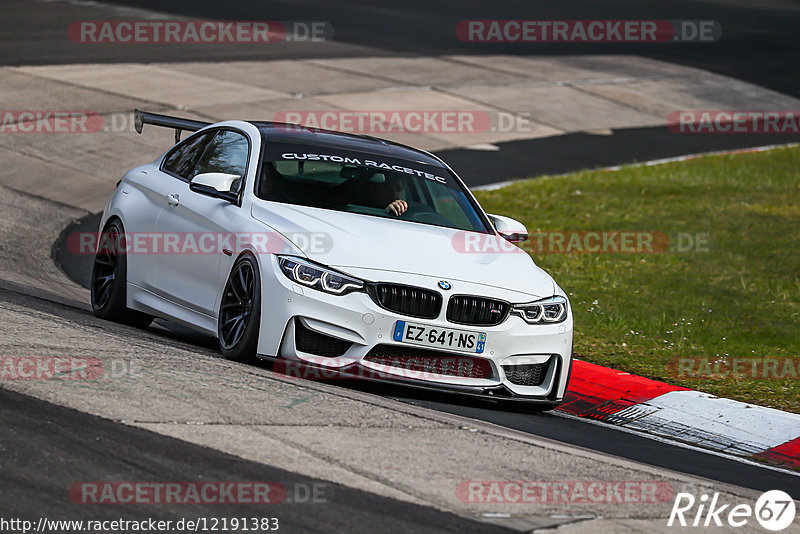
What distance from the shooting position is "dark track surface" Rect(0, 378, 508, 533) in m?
5.07

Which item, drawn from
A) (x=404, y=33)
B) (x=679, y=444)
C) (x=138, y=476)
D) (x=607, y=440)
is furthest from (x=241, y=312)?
(x=404, y=33)

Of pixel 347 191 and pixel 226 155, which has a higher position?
pixel 226 155

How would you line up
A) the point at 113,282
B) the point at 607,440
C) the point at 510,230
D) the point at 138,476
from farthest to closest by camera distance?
the point at 113,282 < the point at 510,230 < the point at 607,440 < the point at 138,476

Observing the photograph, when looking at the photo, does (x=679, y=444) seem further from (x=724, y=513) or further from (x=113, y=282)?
(x=113, y=282)

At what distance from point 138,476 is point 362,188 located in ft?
12.3

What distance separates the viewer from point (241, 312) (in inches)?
311

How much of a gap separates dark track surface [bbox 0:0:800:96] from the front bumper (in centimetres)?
1629

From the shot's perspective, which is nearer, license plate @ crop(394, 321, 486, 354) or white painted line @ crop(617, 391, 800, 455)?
license plate @ crop(394, 321, 486, 354)

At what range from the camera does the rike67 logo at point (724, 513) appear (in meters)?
5.88

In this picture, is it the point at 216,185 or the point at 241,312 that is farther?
the point at 216,185

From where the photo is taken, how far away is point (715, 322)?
11188 millimetres

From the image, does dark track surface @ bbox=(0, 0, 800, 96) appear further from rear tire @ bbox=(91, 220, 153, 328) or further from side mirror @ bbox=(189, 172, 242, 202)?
side mirror @ bbox=(189, 172, 242, 202)

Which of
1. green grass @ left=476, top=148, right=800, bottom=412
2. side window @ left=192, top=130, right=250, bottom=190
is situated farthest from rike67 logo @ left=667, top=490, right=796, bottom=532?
side window @ left=192, top=130, right=250, bottom=190

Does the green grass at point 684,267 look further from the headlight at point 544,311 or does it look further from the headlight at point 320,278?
the headlight at point 320,278
